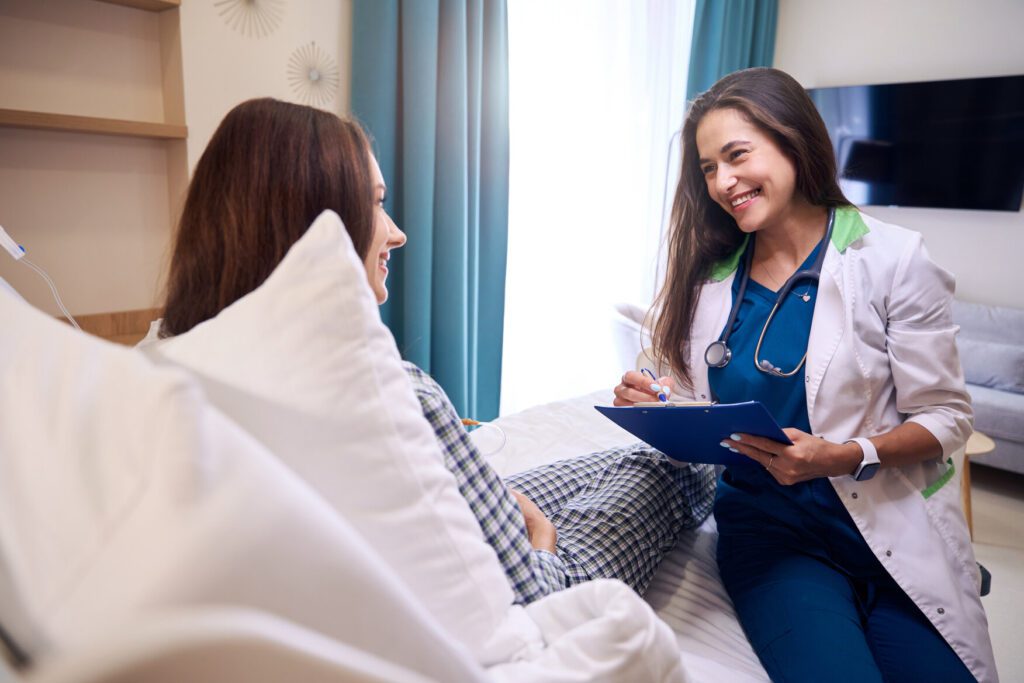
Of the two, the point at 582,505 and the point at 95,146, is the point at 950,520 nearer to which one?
the point at 582,505

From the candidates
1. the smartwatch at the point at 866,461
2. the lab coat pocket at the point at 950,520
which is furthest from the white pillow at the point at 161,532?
the lab coat pocket at the point at 950,520

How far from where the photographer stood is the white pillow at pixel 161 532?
1.12 ft

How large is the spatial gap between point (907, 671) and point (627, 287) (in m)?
2.95

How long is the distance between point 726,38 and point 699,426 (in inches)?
140

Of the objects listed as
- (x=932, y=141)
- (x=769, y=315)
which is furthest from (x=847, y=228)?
(x=932, y=141)

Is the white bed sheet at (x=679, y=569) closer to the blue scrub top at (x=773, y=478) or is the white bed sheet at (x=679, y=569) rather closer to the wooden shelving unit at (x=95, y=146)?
the blue scrub top at (x=773, y=478)

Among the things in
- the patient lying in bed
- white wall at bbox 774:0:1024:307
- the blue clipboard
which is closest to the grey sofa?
white wall at bbox 774:0:1024:307

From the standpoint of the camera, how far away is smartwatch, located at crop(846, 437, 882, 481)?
3.66ft

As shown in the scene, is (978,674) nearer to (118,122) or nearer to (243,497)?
(243,497)

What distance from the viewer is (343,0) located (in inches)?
94.8

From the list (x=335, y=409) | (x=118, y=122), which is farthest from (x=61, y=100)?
(x=335, y=409)

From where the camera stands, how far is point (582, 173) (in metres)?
3.45

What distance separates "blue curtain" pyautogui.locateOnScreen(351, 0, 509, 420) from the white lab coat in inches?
65.7

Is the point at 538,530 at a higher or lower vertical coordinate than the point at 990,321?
higher
